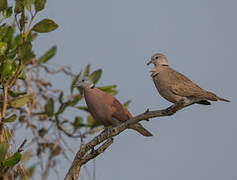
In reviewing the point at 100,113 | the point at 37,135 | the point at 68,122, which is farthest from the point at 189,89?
the point at 37,135

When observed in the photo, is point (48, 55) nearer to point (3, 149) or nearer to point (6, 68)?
point (6, 68)

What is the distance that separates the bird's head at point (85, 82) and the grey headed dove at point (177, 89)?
825 millimetres

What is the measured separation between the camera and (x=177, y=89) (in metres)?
5.12

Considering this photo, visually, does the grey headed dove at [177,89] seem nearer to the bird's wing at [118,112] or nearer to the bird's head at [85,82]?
the bird's wing at [118,112]

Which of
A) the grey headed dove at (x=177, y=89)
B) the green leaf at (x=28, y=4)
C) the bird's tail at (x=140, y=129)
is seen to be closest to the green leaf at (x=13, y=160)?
the green leaf at (x=28, y=4)

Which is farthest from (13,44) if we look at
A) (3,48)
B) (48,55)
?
(48,55)

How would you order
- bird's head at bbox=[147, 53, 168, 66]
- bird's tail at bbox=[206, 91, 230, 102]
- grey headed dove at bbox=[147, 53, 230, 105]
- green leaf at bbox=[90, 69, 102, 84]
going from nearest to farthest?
bird's tail at bbox=[206, 91, 230, 102]
grey headed dove at bbox=[147, 53, 230, 105]
green leaf at bbox=[90, 69, 102, 84]
bird's head at bbox=[147, 53, 168, 66]

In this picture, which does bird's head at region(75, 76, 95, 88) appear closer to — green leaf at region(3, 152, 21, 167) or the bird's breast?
the bird's breast

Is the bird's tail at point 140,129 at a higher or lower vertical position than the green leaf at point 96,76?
lower

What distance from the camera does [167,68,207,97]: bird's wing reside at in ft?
16.8

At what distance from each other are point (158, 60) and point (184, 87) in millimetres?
1012

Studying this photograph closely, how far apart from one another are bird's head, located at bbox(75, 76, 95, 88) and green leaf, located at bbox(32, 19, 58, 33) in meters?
1.41

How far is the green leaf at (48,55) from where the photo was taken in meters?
5.57

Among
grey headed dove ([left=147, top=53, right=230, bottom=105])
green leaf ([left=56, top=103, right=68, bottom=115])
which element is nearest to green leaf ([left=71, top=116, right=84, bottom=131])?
green leaf ([left=56, top=103, right=68, bottom=115])
